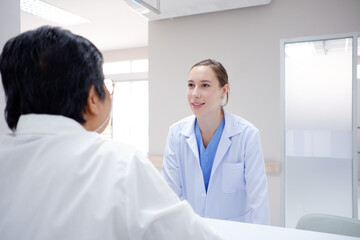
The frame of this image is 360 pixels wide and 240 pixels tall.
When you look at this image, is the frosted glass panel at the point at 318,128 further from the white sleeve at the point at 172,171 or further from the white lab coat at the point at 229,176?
the white sleeve at the point at 172,171

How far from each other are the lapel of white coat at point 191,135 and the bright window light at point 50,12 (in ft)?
11.1

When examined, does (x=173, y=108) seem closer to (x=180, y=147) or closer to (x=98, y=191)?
(x=180, y=147)

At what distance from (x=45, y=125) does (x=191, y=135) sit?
1.40 meters

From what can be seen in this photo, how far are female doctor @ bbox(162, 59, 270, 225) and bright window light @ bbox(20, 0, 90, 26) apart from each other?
340 centimetres

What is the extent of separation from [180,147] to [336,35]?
7.61ft

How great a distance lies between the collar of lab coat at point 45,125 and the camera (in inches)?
25.7

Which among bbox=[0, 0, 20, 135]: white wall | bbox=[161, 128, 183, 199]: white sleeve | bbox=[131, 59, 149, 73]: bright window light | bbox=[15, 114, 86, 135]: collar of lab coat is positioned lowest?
bbox=[161, 128, 183, 199]: white sleeve

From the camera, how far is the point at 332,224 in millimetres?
1549

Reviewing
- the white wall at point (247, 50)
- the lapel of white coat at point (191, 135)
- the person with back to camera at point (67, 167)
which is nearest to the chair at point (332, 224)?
the lapel of white coat at point (191, 135)

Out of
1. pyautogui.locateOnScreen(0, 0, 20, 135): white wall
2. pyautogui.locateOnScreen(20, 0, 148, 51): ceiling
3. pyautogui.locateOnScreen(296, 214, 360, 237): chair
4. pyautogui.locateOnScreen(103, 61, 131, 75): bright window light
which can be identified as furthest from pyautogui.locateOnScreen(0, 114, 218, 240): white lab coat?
pyautogui.locateOnScreen(103, 61, 131, 75): bright window light

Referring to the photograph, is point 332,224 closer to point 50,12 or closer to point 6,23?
point 6,23

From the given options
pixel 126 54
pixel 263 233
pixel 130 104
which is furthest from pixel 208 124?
pixel 130 104

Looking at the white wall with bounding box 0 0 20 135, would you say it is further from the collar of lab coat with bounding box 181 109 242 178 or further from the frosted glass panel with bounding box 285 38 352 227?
the frosted glass panel with bounding box 285 38 352 227

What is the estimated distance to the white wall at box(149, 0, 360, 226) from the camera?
3.19 metres
